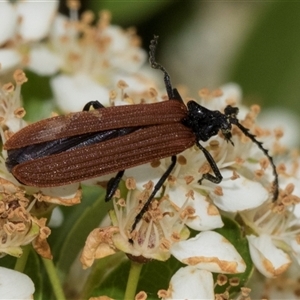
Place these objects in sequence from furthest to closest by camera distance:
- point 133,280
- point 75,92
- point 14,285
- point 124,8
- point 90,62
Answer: point 124,8
point 90,62
point 75,92
point 133,280
point 14,285

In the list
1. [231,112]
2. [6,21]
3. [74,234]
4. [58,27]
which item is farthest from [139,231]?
[58,27]

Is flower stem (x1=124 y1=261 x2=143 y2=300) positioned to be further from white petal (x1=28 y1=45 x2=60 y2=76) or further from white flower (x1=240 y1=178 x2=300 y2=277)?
white petal (x1=28 y1=45 x2=60 y2=76)

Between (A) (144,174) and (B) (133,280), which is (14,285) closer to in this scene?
(B) (133,280)

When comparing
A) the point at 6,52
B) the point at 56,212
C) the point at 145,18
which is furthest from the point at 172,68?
the point at 56,212

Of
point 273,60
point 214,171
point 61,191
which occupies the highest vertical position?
point 273,60

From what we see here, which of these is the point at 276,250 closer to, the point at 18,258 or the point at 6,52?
the point at 18,258
